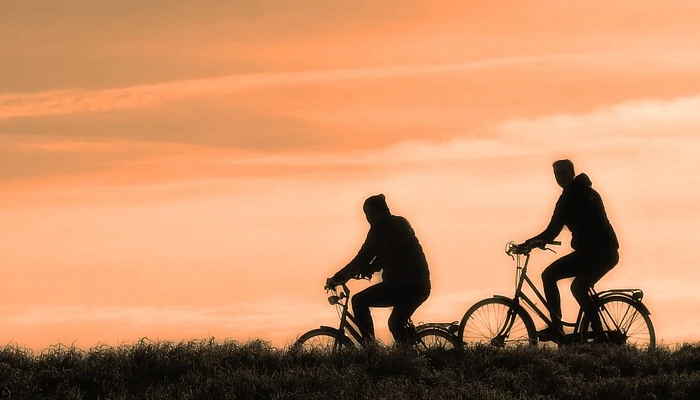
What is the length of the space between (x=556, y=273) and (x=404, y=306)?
236 cm

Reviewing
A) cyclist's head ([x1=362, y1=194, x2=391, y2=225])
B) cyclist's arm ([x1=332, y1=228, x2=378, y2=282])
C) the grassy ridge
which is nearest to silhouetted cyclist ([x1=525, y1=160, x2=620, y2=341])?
the grassy ridge

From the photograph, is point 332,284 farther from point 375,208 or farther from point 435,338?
point 435,338

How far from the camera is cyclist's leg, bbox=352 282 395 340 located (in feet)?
65.7

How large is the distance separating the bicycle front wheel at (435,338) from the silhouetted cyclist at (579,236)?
5.13ft

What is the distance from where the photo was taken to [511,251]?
2094 centimetres

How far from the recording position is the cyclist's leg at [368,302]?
20.0 m

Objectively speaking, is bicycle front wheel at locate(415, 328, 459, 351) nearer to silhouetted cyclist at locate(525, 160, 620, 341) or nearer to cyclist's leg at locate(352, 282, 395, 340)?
cyclist's leg at locate(352, 282, 395, 340)

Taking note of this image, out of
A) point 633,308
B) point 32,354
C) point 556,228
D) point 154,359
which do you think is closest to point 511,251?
point 556,228

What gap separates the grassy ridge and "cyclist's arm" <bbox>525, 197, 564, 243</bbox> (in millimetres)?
1641

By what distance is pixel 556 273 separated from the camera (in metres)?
20.8

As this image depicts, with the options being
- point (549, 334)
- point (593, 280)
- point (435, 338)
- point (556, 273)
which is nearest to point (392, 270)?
point (435, 338)

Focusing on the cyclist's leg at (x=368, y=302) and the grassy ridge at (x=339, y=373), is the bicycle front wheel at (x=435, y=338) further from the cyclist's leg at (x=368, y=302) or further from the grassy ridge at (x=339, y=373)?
the cyclist's leg at (x=368, y=302)

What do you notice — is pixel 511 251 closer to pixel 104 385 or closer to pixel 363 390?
pixel 363 390

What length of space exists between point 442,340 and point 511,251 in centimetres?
180
